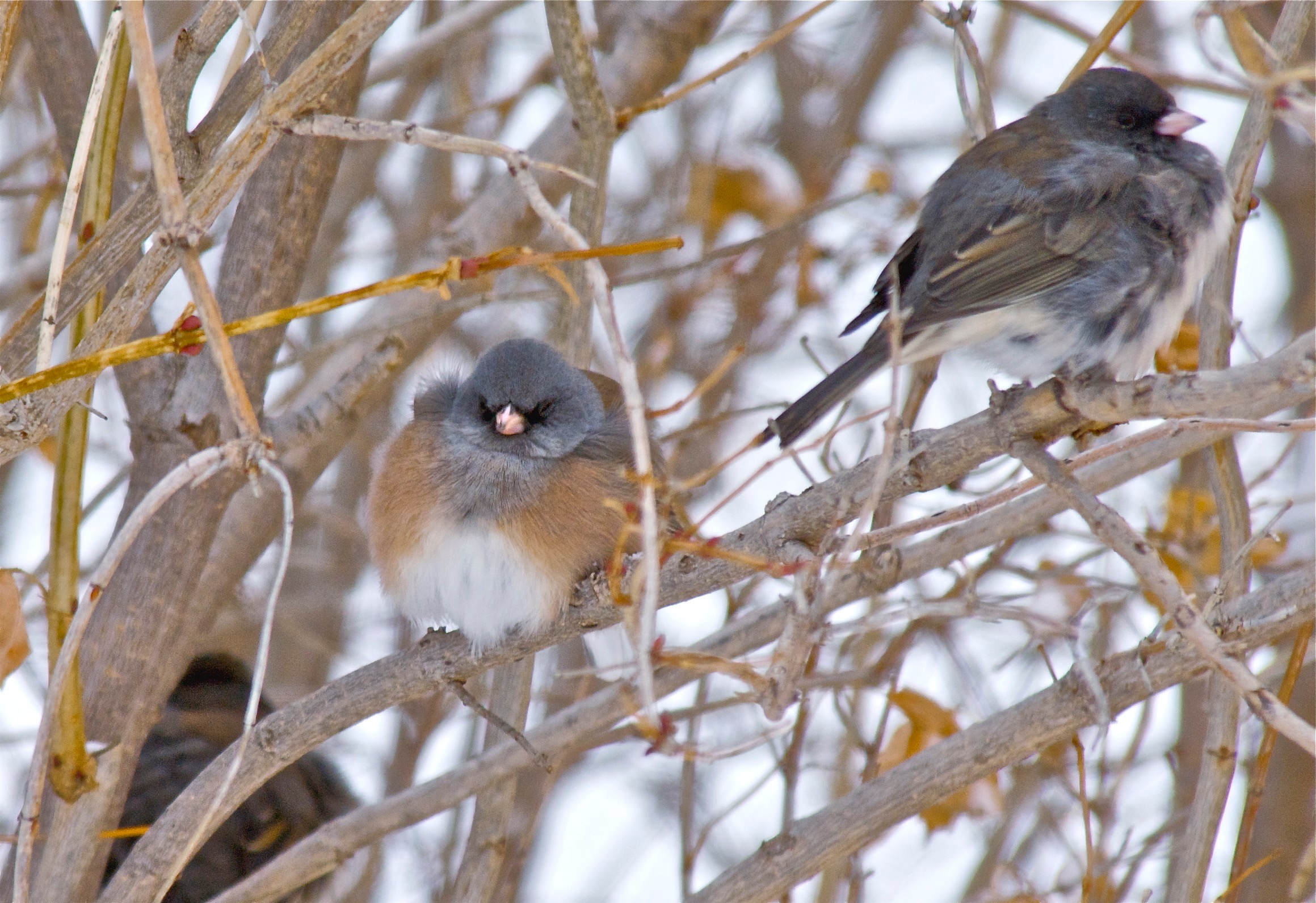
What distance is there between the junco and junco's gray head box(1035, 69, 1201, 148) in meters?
2.21

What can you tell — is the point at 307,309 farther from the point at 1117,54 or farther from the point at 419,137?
the point at 1117,54

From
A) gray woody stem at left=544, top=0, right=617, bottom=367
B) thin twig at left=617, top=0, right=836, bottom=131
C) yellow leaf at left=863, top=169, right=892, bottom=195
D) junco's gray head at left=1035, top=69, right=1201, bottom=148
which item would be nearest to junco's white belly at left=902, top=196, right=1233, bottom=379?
junco's gray head at left=1035, top=69, right=1201, bottom=148

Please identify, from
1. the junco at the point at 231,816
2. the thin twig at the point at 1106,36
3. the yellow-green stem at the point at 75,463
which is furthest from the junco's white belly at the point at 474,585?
the thin twig at the point at 1106,36

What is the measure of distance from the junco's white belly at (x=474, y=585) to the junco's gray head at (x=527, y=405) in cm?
21

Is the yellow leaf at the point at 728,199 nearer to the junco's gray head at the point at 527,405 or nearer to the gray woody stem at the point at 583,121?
the gray woody stem at the point at 583,121

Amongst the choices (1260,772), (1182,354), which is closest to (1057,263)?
(1182,354)

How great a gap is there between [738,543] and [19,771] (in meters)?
2.50

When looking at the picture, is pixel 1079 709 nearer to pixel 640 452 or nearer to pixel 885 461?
pixel 885 461

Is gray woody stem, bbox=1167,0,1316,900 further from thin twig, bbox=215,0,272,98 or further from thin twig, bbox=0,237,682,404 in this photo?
thin twig, bbox=215,0,272,98

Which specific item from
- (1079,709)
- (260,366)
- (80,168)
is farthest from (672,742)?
(260,366)

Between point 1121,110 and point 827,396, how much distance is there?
3.30ft

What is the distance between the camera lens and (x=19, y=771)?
335 cm

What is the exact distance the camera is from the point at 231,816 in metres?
2.77

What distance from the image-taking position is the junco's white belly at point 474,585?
218 centimetres
